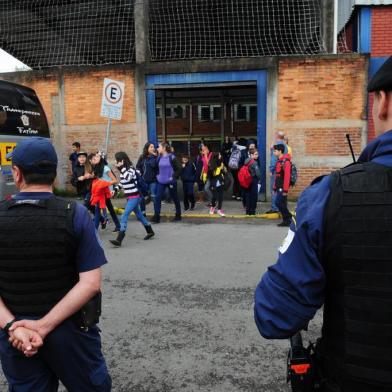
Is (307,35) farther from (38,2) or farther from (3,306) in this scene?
(3,306)

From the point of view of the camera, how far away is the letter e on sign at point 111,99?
9562 mm

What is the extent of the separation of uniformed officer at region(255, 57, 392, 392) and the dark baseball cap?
1252 millimetres

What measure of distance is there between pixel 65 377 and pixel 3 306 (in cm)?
45

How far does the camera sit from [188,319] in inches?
165

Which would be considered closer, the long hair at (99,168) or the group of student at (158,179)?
the group of student at (158,179)

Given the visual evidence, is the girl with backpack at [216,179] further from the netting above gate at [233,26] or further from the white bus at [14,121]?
the netting above gate at [233,26]

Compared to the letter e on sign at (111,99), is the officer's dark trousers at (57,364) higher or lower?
lower

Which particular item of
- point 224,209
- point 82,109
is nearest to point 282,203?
point 224,209

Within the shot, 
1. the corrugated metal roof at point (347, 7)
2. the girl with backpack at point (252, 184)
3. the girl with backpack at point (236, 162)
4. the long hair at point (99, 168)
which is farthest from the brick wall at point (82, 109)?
the corrugated metal roof at point (347, 7)

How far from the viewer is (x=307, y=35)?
12.1 meters

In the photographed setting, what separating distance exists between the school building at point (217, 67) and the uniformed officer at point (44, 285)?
947 centimetres

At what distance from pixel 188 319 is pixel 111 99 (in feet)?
22.0

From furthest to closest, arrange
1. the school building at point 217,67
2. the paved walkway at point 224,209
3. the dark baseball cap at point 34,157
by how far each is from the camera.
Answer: the school building at point 217,67 → the paved walkway at point 224,209 → the dark baseball cap at point 34,157

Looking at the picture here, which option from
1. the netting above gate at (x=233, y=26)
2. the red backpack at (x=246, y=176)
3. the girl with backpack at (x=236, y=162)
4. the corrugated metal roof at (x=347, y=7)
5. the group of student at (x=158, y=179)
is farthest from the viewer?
the netting above gate at (x=233, y=26)
